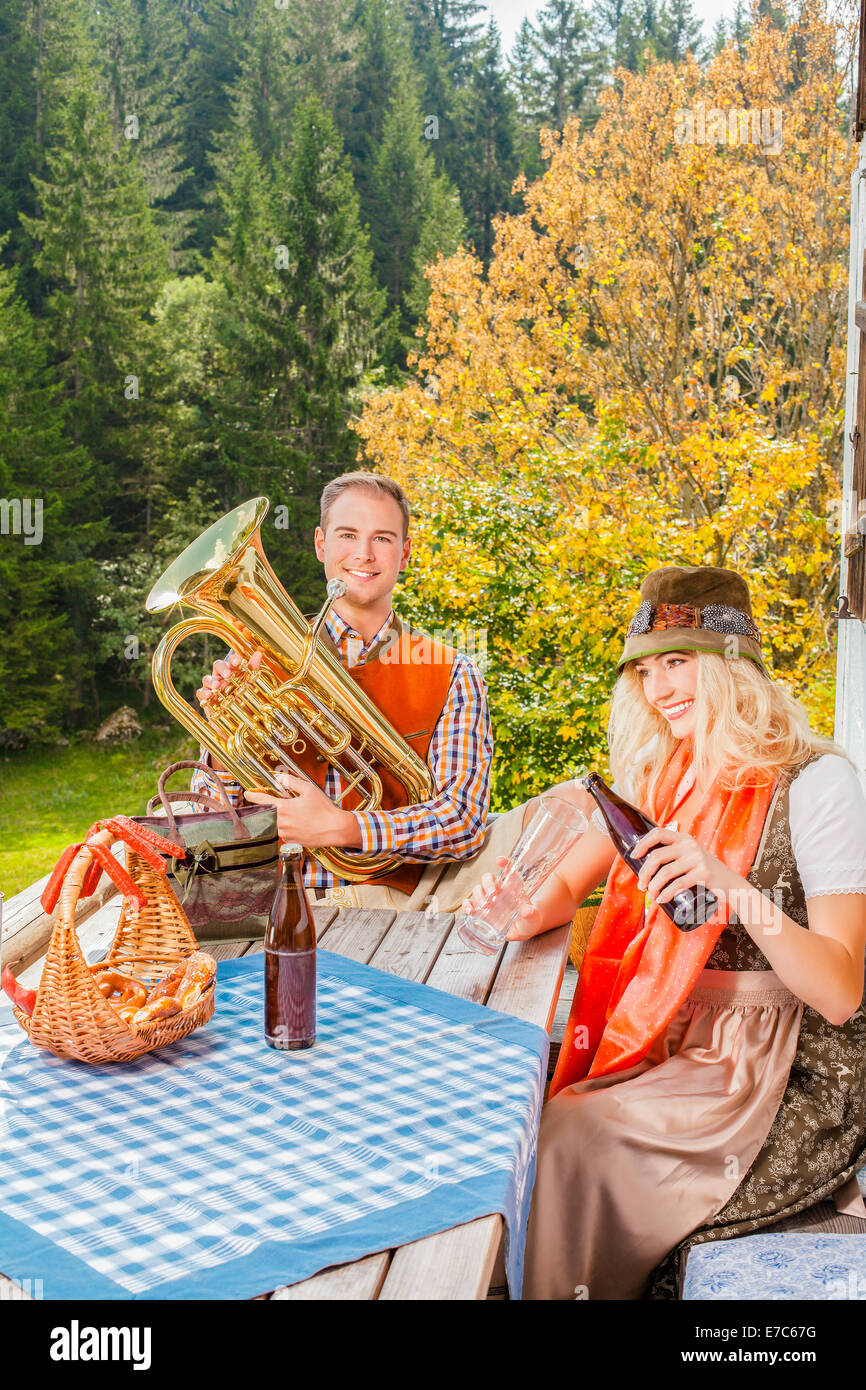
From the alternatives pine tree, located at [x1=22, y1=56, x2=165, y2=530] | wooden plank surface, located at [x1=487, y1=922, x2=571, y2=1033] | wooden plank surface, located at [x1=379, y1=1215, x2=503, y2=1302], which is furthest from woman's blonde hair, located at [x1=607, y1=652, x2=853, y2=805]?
pine tree, located at [x1=22, y1=56, x2=165, y2=530]

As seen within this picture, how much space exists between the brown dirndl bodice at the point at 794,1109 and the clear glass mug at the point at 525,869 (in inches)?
11.8

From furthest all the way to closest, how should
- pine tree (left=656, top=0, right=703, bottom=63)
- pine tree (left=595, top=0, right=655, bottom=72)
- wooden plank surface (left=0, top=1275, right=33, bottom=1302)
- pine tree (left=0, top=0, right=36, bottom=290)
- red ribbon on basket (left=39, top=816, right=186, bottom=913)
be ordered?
pine tree (left=0, top=0, right=36, bottom=290) < pine tree (left=595, top=0, right=655, bottom=72) < pine tree (left=656, top=0, right=703, bottom=63) < red ribbon on basket (left=39, top=816, right=186, bottom=913) < wooden plank surface (left=0, top=1275, right=33, bottom=1302)

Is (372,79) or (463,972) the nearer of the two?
(463,972)

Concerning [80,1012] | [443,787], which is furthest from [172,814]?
[443,787]

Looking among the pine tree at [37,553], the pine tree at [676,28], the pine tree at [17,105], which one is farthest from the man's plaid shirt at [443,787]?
the pine tree at [17,105]

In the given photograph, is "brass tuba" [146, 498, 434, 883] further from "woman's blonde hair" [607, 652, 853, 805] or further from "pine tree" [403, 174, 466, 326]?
"pine tree" [403, 174, 466, 326]

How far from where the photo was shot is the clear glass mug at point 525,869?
66.5 inches

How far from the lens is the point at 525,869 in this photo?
68.2 inches

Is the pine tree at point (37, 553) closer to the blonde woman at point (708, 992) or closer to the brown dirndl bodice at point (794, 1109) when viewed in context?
the blonde woman at point (708, 992)

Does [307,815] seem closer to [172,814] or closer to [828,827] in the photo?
[172,814]

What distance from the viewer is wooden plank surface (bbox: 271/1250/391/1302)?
956mm

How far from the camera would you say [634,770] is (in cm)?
212

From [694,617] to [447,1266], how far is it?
115 centimetres

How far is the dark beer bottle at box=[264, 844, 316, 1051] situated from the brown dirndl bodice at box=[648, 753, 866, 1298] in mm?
620
